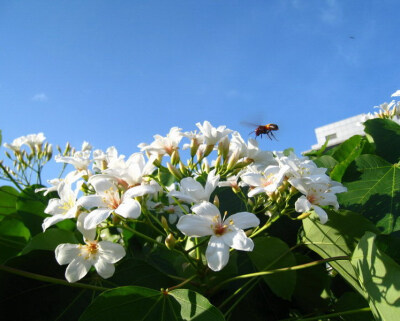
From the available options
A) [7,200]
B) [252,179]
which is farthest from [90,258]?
[7,200]

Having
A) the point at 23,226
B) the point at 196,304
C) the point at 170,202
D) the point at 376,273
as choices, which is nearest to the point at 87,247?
the point at 196,304

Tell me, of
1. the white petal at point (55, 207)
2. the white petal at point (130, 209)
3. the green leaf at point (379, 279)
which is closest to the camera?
the green leaf at point (379, 279)

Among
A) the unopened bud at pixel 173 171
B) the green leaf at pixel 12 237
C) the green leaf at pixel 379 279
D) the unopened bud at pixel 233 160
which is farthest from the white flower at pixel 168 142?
the green leaf at pixel 379 279

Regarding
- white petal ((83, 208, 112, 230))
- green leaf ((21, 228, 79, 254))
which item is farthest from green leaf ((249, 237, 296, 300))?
green leaf ((21, 228, 79, 254))

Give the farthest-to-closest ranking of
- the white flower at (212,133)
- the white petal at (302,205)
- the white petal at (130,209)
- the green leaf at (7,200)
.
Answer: the green leaf at (7,200), the white flower at (212,133), the white petal at (302,205), the white petal at (130,209)

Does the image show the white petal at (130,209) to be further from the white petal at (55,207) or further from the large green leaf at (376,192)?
the large green leaf at (376,192)

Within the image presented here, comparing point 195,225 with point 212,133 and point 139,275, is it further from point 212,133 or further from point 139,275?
point 212,133
